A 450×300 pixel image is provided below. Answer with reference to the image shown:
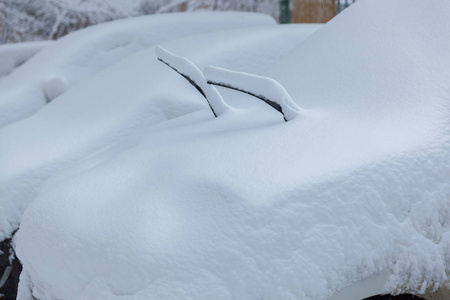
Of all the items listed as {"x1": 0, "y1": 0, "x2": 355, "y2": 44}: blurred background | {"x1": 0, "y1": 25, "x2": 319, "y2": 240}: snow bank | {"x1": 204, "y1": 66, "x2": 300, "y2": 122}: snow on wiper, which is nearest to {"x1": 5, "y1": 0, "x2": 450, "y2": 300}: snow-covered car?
{"x1": 204, "y1": 66, "x2": 300, "y2": 122}: snow on wiper

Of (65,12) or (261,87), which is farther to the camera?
(65,12)

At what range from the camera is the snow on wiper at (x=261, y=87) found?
1.90 metres

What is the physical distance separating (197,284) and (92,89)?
1877mm

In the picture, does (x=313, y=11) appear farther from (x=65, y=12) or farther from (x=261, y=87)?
(x=261, y=87)

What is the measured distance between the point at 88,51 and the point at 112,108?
3.68 feet

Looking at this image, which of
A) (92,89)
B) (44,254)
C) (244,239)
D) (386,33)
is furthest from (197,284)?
(92,89)

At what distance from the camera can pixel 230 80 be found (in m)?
2.04

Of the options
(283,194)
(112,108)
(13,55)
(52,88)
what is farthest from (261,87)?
(13,55)

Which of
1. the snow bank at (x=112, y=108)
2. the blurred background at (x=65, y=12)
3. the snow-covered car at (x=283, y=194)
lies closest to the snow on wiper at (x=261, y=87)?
the snow-covered car at (x=283, y=194)

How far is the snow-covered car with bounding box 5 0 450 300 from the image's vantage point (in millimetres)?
1465

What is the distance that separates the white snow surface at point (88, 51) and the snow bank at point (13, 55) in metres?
0.81

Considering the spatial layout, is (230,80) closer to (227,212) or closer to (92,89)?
(227,212)

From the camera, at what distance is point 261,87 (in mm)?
1949

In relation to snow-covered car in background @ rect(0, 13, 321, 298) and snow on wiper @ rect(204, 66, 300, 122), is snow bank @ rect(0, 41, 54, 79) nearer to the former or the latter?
snow-covered car in background @ rect(0, 13, 321, 298)
